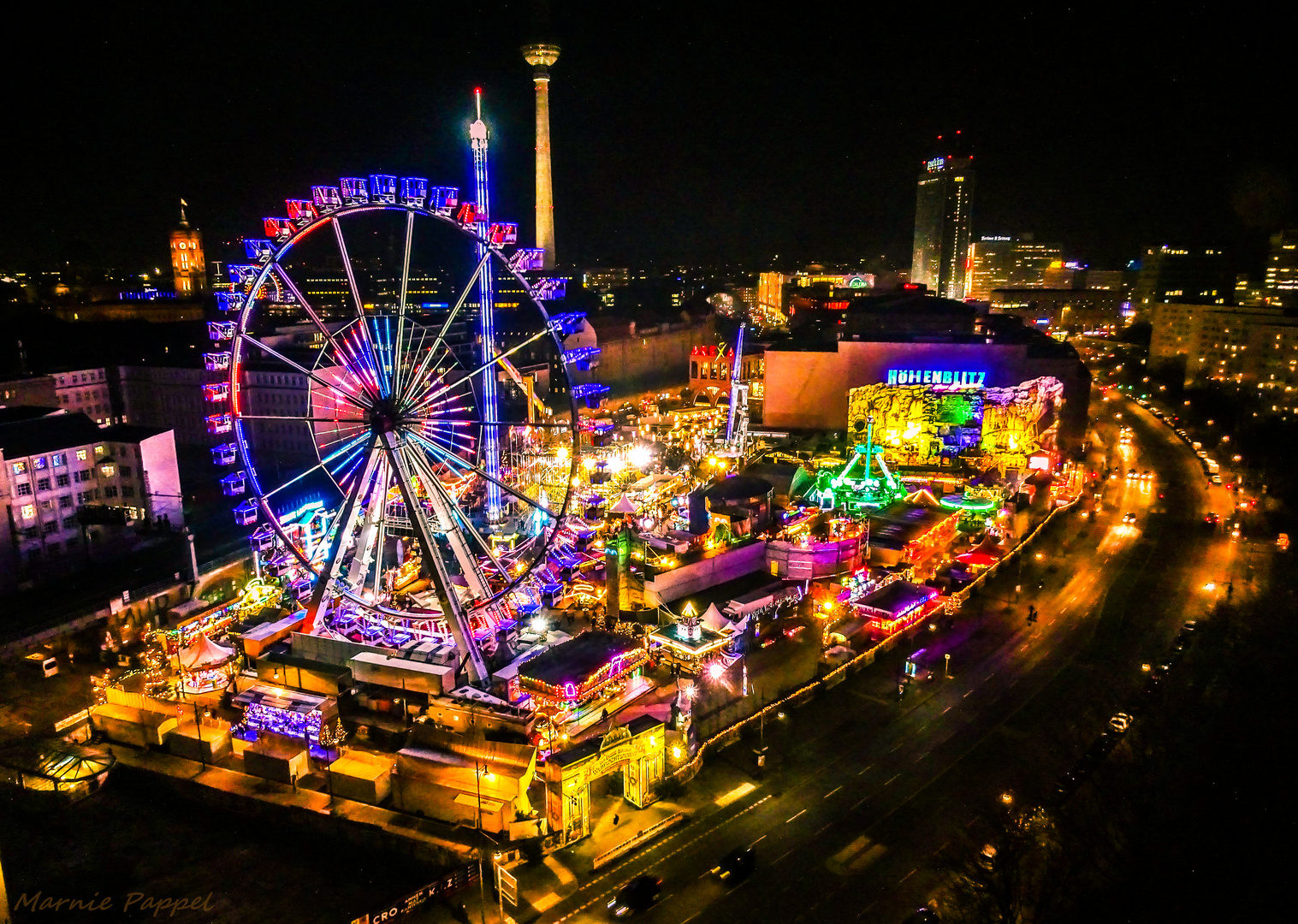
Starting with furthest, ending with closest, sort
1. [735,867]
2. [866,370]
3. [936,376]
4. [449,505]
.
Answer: [866,370] → [936,376] → [449,505] → [735,867]

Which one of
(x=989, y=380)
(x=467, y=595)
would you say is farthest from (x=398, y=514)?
(x=989, y=380)

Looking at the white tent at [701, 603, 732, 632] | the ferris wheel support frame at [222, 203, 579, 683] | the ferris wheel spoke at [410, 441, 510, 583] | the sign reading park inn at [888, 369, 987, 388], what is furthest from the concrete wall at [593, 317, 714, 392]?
the ferris wheel spoke at [410, 441, 510, 583]

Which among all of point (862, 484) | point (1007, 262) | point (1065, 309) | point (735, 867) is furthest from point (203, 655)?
point (1007, 262)

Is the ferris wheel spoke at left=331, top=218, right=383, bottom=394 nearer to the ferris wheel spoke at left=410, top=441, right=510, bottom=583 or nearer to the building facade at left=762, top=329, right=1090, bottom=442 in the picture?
the ferris wheel spoke at left=410, top=441, right=510, bottom=583

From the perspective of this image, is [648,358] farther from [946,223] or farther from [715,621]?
[946,223]

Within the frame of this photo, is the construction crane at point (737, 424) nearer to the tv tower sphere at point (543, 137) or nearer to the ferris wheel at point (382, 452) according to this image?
the ferris wheel at point (382, 452)

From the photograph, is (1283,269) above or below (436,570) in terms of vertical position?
above
